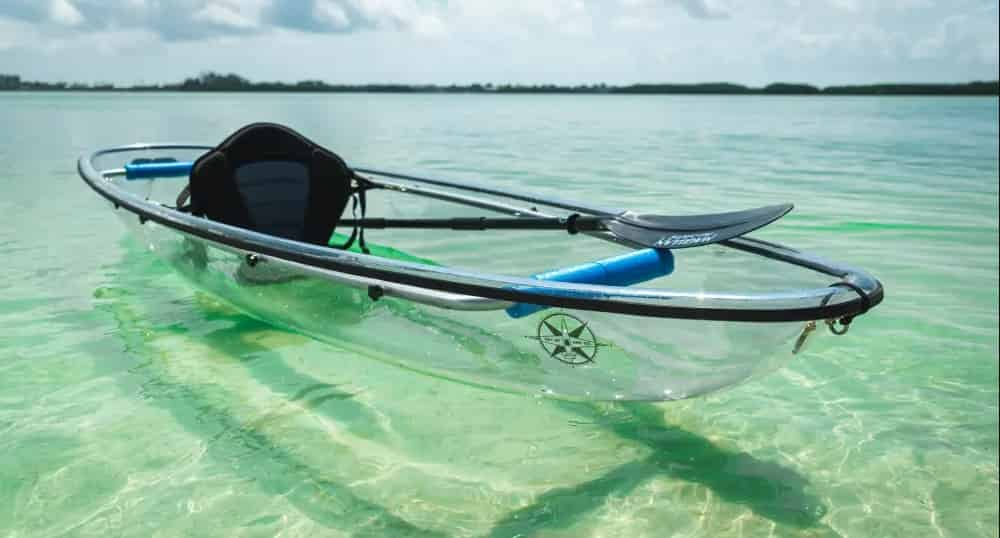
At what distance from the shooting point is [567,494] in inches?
126

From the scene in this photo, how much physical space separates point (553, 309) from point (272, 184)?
2.55m

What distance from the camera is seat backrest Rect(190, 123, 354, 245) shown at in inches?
185

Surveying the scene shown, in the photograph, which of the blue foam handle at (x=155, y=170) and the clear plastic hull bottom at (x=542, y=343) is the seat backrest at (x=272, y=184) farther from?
the blue foam handle at (x=155, y=170)

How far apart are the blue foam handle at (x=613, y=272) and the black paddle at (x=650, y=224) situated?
5.0 inches

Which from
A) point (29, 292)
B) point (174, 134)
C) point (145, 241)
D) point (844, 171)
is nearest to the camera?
point (145, 241)

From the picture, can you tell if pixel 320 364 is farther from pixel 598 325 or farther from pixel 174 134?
pixel 174 134

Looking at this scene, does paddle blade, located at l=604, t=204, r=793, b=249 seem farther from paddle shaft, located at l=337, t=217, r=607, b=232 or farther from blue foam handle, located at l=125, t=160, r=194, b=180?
blue foam handle, located at l=125, t=160, r=194, b=180

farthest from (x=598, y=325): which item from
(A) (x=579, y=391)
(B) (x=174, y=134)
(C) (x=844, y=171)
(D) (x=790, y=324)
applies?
(B) (x=174, y=134)

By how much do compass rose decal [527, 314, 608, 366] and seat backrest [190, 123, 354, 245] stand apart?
238cm

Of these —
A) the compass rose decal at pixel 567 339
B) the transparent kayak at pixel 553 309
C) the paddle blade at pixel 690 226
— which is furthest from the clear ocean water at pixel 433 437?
the paddle blade at pixel 690 226

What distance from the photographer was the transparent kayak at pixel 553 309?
2.74m

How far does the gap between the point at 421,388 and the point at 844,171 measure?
44.3 ft

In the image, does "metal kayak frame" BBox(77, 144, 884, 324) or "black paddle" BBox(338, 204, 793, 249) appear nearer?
"metal kayak frame" BBox(77, 144, 884, 324)

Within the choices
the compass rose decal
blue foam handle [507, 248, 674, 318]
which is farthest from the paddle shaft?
the compass rose decal
